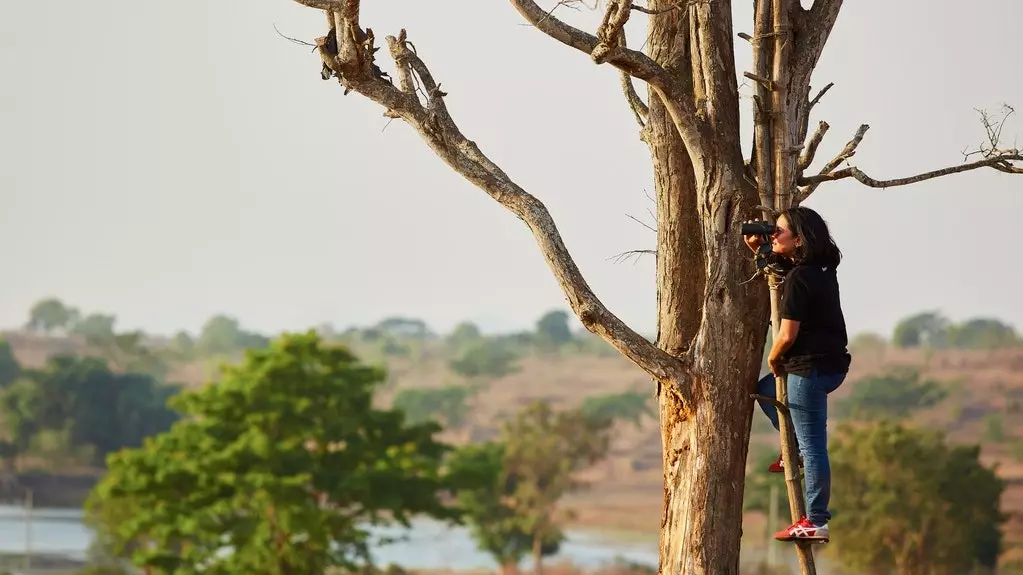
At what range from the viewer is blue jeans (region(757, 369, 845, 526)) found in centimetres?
632

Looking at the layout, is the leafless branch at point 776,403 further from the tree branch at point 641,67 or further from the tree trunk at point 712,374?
the tree branch at point 641,67

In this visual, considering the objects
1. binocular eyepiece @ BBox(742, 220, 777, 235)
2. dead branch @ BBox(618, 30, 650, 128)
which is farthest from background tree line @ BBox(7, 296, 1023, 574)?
binocular eyepiece @ BBox(742, 220, 777, 235)

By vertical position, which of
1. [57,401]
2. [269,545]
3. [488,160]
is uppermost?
[57,401]

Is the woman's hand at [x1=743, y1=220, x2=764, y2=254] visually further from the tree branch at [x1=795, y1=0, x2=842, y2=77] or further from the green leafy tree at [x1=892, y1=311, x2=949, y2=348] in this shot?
the green leafy tree at [x1=892, y1=311, x2=949, y2=348]

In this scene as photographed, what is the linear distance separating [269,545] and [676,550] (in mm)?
27710

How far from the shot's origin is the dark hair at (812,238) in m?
6.28

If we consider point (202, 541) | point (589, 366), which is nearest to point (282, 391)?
point (202, 541)

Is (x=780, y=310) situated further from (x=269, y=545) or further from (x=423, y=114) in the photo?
(x=269, y=545)

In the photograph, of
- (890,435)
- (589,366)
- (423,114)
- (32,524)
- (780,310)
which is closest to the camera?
(780,310)

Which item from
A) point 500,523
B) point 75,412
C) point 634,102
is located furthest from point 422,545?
point 634,102

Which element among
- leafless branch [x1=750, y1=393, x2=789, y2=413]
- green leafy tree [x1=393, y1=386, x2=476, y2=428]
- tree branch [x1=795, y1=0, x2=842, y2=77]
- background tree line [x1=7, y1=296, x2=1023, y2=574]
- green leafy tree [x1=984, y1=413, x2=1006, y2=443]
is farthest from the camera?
green leafy tree [x1=393, y1=386, x2=476, y2=428]

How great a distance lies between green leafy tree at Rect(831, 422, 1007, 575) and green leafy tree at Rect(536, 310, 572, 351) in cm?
7842

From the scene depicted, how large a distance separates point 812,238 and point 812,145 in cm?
66

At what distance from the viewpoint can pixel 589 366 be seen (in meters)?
120
